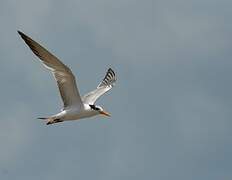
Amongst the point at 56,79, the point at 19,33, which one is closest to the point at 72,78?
the point at 56,79

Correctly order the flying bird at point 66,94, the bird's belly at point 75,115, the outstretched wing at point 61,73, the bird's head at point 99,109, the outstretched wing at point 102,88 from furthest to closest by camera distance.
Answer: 1. the outstretched wing at point 102,88
2. the bird's head at point 99,109
3. the bird's belly at point 75,115
4. the flying bird at point 66,94
5. the outstretched wing at point 61,73

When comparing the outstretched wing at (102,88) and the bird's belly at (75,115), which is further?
the outstretched wing at (102,88)

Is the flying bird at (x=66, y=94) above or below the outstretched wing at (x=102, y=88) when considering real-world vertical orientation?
below

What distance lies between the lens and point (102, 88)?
127ft

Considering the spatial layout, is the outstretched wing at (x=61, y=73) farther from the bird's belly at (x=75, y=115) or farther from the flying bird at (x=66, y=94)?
the bird's belly at (x=75, y=115)

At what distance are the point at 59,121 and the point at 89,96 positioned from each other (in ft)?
10.6

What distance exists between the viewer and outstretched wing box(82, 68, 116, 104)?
3641cm

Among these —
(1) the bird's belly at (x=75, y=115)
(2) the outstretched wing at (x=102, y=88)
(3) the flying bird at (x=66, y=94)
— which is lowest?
(1) the bird's belly at (x=75, y=115)

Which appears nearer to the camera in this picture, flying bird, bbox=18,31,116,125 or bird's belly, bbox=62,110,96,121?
flying bird, bbox=18,31,116,125

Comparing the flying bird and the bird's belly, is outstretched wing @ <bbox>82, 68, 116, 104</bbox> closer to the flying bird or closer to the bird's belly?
the flying bird

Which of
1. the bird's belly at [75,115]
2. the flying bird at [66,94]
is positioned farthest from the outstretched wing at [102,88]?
the bird's belly at [75,115]

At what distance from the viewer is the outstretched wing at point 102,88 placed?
36.4 meters

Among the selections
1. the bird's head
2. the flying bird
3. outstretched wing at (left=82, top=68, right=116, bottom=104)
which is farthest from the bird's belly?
outstretched wing at (left=82, top=68, right=116, bottom=104)

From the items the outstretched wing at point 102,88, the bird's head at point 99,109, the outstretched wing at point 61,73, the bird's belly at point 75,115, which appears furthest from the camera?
the outstretched wing at point 102,88
